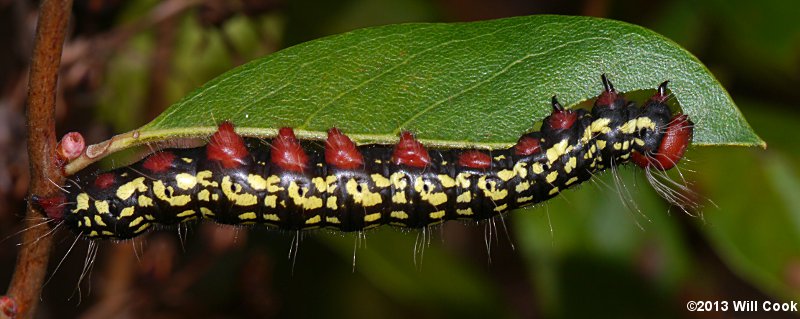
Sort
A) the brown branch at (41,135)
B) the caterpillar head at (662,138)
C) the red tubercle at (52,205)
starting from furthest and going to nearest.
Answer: the caterpillar head at (662,138) < the red tubercle at (52,205) < the brown branch at (41,135)

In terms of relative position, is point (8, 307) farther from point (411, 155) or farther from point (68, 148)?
point (411, 155)

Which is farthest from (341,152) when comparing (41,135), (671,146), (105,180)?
(671,146)

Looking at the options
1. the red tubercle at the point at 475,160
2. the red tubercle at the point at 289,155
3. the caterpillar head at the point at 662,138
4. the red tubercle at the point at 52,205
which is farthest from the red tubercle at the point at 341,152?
the caterpillar head at the point at 662,138

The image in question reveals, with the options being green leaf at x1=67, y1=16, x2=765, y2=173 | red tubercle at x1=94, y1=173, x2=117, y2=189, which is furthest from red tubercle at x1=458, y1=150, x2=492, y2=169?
red tubercle at x1=94, y1=173, x2=117, y2=189

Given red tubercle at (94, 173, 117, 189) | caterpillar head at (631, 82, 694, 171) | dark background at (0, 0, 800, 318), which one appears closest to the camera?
red tubercle at (94, 173, 117, 189)

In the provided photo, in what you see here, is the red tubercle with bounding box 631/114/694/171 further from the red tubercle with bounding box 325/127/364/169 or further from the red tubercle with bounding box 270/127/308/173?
the red tubercle with bounding box 270/127/308/173

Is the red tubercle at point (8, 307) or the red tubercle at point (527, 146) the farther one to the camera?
the red tubercle at point (527, 146)

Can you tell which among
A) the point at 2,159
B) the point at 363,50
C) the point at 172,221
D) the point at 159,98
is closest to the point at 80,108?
the point at 159,98

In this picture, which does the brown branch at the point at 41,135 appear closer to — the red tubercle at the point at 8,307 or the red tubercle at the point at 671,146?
the red tubercle at the point at 8,307

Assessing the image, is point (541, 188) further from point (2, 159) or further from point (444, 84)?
point (2, 159)
